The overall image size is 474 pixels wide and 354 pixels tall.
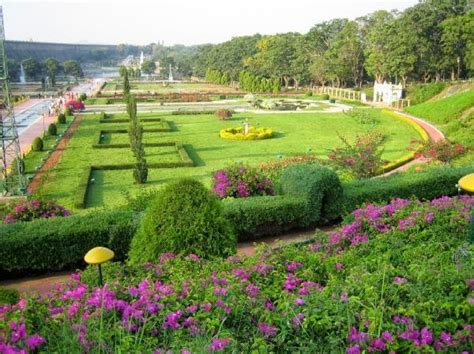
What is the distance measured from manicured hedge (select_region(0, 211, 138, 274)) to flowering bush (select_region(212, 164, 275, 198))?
8.92ft

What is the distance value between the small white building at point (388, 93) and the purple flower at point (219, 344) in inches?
1537

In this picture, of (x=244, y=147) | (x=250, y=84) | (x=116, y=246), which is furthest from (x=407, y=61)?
(x=116, y=246)

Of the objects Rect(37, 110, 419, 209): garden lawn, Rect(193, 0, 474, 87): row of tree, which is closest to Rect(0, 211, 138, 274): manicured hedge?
Rect(37, 110, 419, 209): garden lawn

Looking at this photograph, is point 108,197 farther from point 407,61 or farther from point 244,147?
point 407,61

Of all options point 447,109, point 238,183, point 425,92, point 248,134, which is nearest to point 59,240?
point 238,183

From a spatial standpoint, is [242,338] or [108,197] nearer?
[242,338]

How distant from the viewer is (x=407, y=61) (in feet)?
134

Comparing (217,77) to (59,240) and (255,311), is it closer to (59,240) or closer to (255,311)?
(59,240)

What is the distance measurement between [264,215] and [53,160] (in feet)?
Answer: 39.3

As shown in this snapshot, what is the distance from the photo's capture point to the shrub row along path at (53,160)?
49.7ft

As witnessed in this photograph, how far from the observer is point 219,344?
3248 mm

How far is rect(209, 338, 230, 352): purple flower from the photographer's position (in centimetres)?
323

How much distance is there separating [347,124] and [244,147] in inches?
330

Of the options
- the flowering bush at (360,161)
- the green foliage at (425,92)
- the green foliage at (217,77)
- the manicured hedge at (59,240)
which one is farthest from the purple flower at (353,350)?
the green foliage at (217,77)
